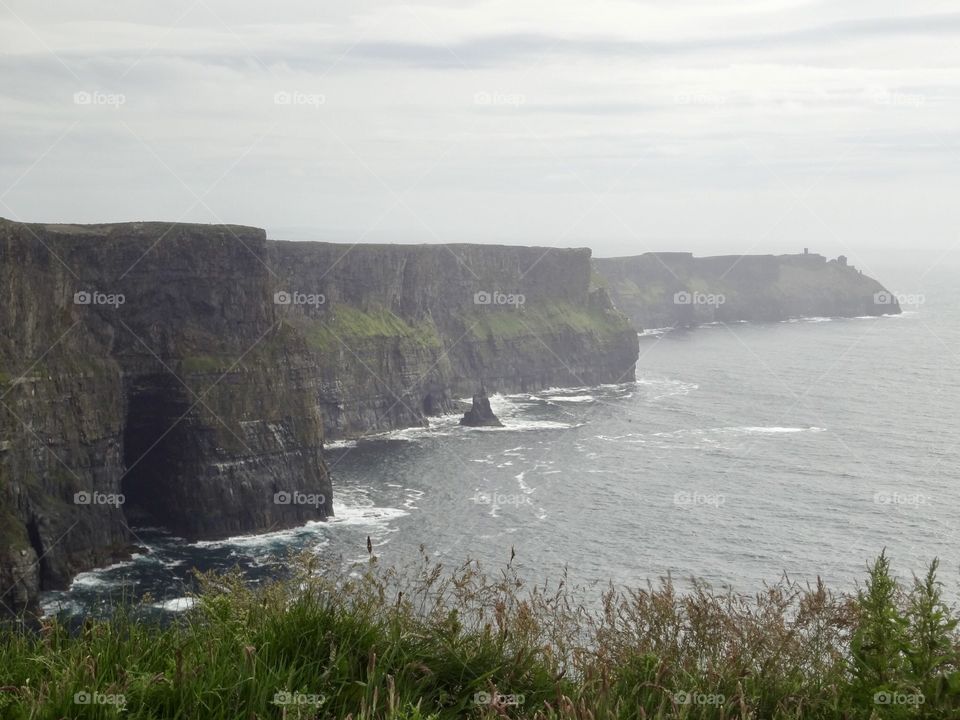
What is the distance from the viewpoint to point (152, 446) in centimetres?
8369

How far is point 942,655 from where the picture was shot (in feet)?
41.4

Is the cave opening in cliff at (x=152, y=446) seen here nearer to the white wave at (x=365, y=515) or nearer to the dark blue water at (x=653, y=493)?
the dark blue water at (x=653, y=493)

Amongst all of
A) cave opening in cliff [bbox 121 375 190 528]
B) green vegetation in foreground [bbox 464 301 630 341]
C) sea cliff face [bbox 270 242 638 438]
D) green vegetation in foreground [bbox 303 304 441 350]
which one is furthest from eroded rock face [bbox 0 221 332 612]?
green vegetation in foreground [bbox 464 301 630 341]

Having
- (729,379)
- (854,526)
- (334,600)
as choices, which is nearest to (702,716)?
(334,600)

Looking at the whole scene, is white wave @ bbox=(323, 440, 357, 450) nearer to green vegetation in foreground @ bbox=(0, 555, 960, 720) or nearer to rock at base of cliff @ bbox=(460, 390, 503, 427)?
rock at base of cliff @ bbox=(460, 390, 503, 427)

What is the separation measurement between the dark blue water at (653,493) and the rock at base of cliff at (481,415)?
197cm

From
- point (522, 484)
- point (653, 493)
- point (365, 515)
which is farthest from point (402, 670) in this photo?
point (522, 484)

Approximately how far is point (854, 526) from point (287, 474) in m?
44.3

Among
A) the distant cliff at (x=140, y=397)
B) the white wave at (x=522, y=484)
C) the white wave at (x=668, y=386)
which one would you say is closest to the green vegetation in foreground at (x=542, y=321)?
the white wave at (x=668, y=386)

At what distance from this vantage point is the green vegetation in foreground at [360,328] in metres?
128

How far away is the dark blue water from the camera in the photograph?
230ft

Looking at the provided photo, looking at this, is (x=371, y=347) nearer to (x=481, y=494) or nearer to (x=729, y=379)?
Answer: (x=481, y=494)

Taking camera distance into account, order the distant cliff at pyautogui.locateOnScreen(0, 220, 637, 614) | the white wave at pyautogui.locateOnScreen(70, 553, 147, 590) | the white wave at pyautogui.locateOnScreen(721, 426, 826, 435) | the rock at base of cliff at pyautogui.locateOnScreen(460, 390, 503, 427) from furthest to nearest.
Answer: the rock at base of cliff at pyautogui.locateOnScreen(460, 390, 503, 427) → the white wave at pyautogui.locateOnScreen(721, 426, 826, 435) → the distant cliff at pyautogui.locateOnScreen(0, 220, 637, 614) → the white wave at pyautogui.locateOnScreen(70, 553, 147, 590)

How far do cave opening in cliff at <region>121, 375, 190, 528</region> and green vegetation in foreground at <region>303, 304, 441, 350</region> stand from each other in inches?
1625
